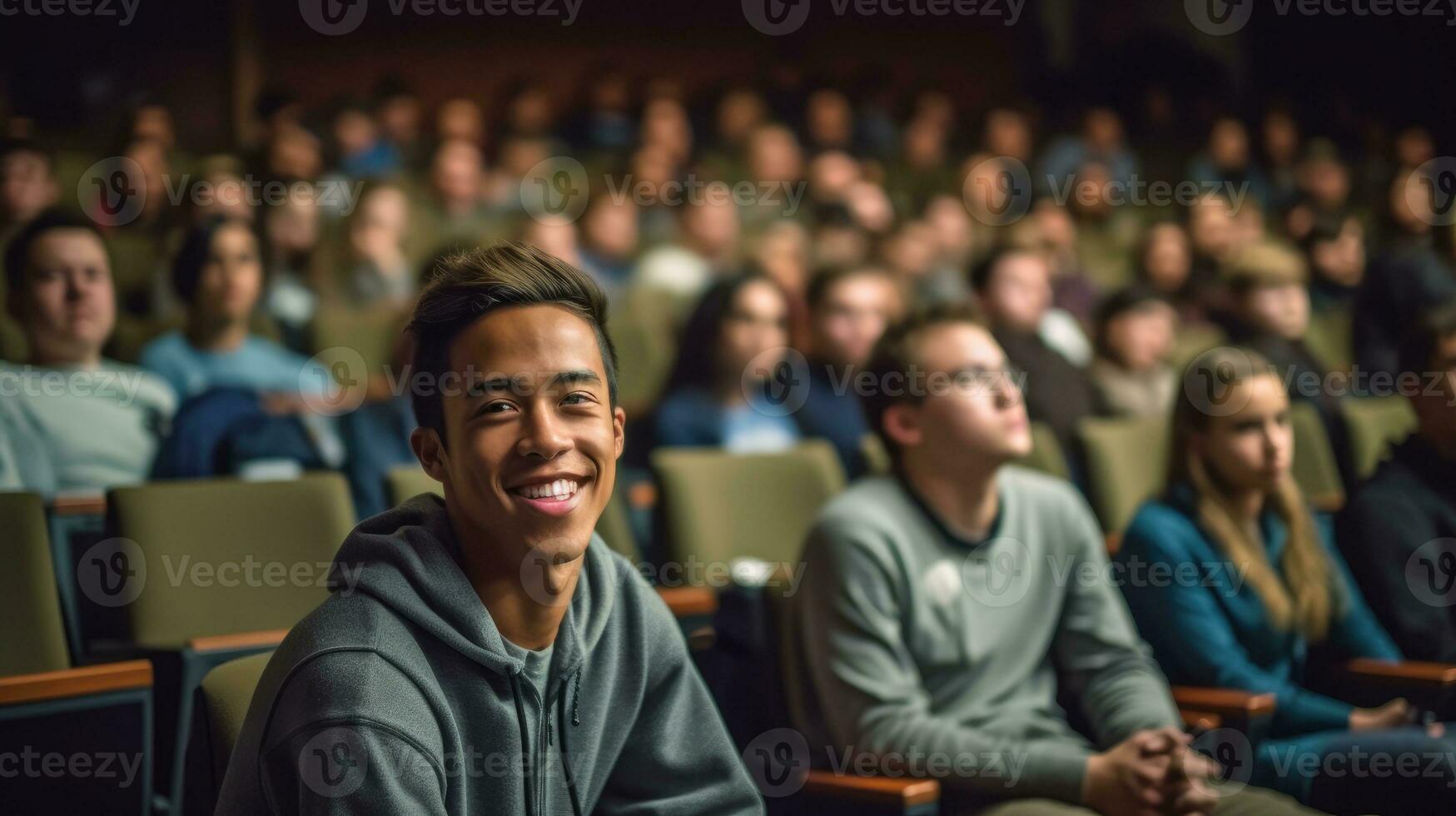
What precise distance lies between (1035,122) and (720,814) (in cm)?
566

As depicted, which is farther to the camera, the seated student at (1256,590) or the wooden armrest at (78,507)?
the wooden armrest at (78,507)

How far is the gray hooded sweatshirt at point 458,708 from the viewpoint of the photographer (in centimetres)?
91

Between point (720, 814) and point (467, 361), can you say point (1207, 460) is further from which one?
point (467, 361)

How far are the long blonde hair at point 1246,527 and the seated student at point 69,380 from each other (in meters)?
1.68

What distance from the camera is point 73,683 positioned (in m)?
1.42

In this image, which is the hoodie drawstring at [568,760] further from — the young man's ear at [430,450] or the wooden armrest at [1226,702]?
the wooden armrest at [1226,702]

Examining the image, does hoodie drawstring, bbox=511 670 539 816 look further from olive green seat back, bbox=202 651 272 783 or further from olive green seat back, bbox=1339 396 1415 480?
olive green seat back, bbox=1339 396 1415 480

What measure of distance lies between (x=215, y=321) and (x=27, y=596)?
138 centimetres

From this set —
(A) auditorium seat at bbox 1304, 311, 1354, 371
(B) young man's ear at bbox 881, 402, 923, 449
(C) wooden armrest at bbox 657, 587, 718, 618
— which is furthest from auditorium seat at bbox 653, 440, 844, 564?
(A) auditorium seat at bbox 1304, 311, 1354, 371

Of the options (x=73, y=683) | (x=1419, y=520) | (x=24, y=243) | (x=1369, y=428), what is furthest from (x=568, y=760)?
(x=1369, y=428)

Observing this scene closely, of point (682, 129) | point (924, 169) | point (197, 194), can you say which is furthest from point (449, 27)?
point (197, 194)

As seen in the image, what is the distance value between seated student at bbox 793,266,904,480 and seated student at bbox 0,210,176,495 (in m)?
1.35

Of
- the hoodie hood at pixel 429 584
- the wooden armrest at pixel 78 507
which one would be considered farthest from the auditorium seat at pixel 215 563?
the hoodie hood at pixel 429 584

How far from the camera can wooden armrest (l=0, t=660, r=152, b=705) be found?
1.39m
